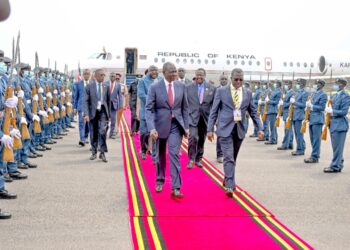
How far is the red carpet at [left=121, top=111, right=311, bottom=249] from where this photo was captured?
5668 millimetres

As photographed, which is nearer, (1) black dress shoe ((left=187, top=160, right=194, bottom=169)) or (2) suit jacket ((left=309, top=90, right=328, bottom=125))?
(1) black dress shoe ((left=187, top=160, right=194, bottom=169))

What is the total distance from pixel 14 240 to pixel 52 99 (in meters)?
10.1

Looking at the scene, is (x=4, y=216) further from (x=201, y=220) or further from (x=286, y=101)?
(x=286, y=101)

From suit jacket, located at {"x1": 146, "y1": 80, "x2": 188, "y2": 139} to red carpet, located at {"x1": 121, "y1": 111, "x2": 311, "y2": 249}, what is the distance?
1.06m

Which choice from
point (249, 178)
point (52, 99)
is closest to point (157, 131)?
point (249, 178)

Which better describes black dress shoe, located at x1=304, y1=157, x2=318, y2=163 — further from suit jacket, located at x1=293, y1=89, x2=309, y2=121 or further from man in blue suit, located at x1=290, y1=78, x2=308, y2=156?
suit jacket, located at x1=293, y1=89, x2=309, y2=121

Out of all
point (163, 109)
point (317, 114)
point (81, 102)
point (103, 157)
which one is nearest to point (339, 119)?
point (317, 114)

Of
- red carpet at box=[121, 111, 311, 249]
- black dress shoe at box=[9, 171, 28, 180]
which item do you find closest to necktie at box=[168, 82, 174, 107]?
red carpet at box=[121, 111, 311, 249]

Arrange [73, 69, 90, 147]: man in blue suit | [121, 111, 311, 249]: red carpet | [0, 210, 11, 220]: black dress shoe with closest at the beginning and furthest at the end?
[121, 111, 311, 249]: red carpet → [0, 210, 11, 220]: black dress shoe → [73, 69, 90, 147]: man in blue suit

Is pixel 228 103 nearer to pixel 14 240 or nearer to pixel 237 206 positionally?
pixel 237 206

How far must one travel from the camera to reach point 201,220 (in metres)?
6.67

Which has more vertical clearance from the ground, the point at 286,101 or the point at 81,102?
the point at 286,101

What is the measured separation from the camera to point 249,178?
9992mm

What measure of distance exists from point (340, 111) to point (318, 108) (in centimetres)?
140
